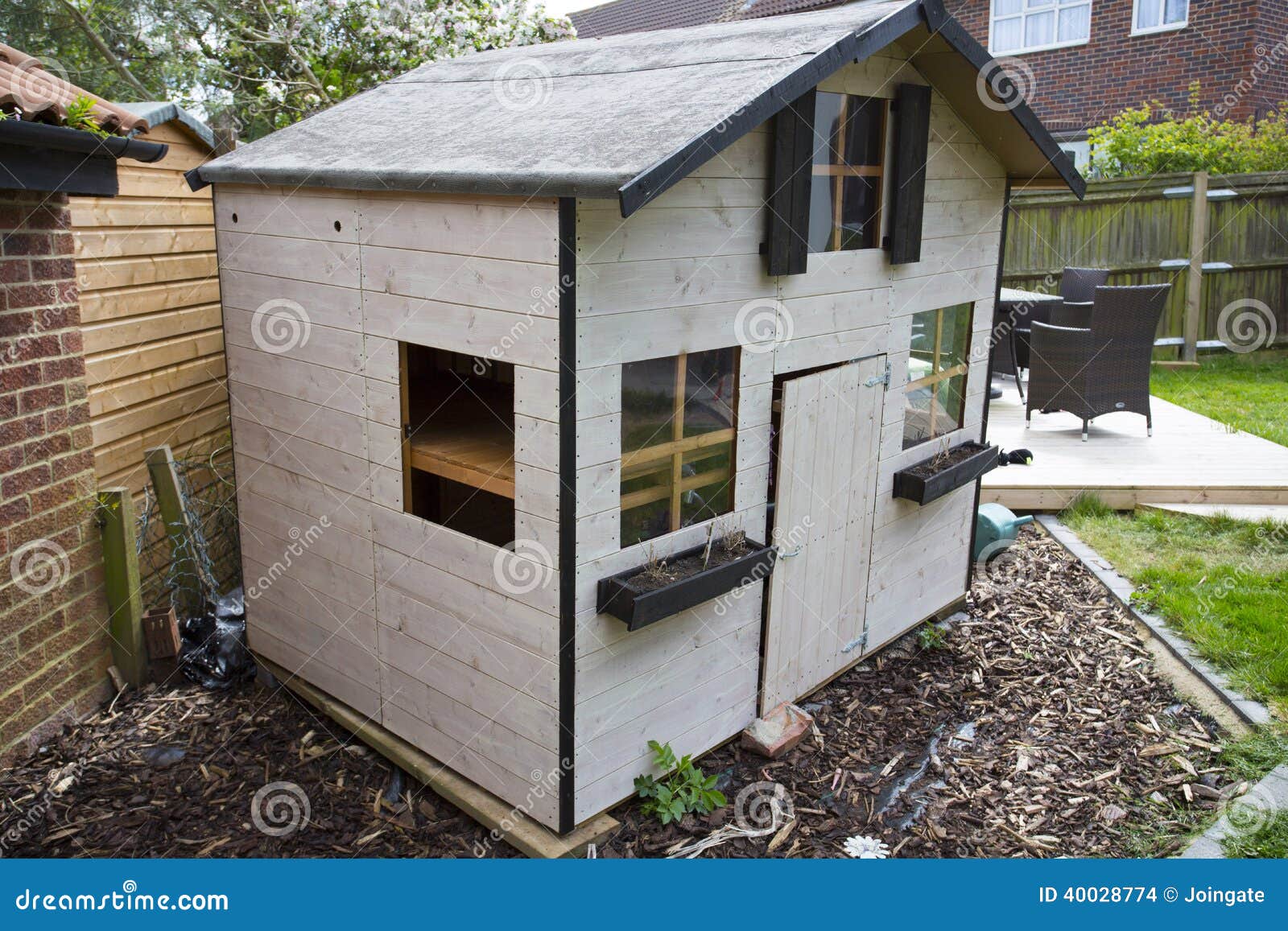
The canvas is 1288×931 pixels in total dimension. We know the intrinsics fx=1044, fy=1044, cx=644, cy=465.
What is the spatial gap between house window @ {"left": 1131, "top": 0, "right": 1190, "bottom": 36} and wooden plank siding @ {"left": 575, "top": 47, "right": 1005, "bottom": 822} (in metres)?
12.9

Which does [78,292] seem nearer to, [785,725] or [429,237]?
[429,237]

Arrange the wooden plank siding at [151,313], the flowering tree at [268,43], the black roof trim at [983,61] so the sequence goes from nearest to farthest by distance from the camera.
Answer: the black roof trim at [983,61]
the wooden plank siding at [151,313]
the flowering tree at [268,43]

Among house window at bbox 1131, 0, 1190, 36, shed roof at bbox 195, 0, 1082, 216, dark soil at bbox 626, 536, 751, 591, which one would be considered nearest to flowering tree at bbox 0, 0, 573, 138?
shed roof at bbox 195, 0, 1082, 216

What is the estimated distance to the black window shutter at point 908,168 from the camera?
515cm

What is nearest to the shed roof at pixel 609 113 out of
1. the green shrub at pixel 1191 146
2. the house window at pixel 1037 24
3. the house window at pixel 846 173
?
the house window at pixel 846 173

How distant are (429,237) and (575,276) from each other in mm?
795

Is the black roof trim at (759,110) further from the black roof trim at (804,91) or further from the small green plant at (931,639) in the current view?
the small green plant at (931,639)

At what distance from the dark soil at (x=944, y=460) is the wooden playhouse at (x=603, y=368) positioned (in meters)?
0.09

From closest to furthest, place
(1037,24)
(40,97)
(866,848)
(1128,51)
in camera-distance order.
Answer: (40,97) → (866,848) → (1128,51) → (1037,24)

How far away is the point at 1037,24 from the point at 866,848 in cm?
1711

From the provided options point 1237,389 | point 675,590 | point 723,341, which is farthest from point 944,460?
point 1237,389

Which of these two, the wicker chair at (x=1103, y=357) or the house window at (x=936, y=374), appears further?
the wicker chair at (x=1103, y=357)

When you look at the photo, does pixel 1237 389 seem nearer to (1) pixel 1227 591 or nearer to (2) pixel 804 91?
(1) pixel 1227 591

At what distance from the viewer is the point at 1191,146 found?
46.7 feet
